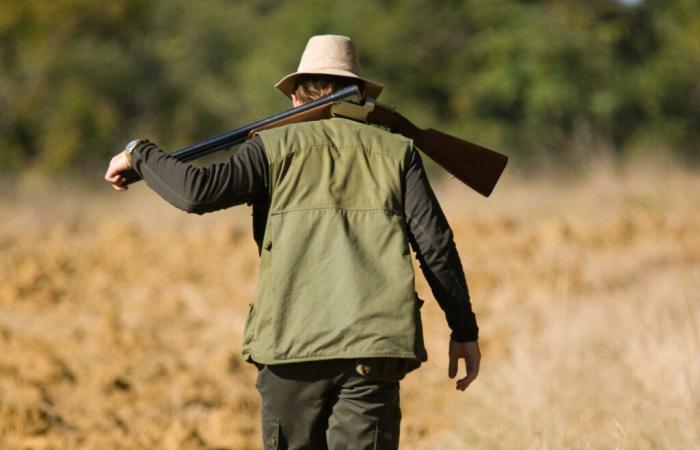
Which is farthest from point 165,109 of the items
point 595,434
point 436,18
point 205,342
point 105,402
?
point 595,434

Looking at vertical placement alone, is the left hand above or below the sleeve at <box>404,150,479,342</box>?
above

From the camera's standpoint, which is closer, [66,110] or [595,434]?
[595,434]

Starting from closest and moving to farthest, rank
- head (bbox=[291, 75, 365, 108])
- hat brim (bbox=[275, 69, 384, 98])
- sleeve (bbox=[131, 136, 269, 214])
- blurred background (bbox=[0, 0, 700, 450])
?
1. sleeve (bbox=[131, 136, 269, 214])
2. hat brim (bbox=[275, 69, 384, 98])
3. head (bbox=[291, 75, 365, 108])
4. blurred background (bbox=[0, 0, 700, 450])

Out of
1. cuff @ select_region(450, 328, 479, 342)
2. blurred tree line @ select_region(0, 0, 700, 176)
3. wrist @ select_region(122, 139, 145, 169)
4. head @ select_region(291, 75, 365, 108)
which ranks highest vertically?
blurred tree line @ select_region(0, 0, 700, 176)

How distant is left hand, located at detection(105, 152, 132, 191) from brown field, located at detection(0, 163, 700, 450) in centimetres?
225

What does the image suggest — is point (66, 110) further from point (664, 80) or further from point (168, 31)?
point (168, 31)

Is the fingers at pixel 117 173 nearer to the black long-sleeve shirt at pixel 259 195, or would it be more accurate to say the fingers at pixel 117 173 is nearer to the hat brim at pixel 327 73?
the black long-sleeve shirt at pixel 259 195

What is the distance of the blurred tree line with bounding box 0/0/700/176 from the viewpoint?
24734mm

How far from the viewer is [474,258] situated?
13.1m

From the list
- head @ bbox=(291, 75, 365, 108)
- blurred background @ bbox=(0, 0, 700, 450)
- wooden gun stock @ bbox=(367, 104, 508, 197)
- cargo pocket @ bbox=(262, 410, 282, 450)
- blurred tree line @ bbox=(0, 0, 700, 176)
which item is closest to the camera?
cargo pocket @ bbox=(262, 410, 282, 450)

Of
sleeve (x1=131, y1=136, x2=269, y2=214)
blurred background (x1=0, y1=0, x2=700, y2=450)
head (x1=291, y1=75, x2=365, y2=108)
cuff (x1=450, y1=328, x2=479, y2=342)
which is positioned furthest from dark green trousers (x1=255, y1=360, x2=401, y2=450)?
blurred background (x1=0, y1=0, x2=700, y2=450)

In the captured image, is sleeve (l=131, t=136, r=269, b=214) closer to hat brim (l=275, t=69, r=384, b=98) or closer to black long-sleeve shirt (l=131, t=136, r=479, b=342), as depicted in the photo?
black long-sleeve shirt (l=131, t=136, r=479, b=342)

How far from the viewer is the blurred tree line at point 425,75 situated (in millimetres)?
24734

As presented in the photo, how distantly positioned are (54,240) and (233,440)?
9.37 m
